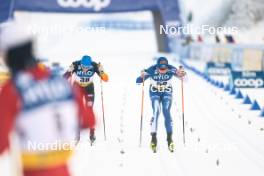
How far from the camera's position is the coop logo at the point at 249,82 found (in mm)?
18703

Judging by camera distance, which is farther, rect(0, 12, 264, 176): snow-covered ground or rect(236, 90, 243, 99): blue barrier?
rect(236, 90, 243, 99): blue barrier

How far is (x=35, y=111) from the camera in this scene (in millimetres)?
3764

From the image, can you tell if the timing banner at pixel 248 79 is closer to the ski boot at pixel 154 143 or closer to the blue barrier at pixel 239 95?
the blue barrier at pixel 239 95

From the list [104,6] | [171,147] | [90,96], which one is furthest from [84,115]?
[104,6]

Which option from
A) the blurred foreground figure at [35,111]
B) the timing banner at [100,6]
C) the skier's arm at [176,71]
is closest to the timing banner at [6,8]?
the timing banner at [100,6]

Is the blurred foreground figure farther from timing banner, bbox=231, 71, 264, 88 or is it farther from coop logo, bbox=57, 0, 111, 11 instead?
coop logo, bbox=57, 0, 111, 11

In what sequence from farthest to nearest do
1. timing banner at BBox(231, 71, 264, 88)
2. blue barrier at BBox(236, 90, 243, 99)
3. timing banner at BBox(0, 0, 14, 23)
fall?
timing banner at BBox(0, 0, 14, 23) < timing banner at BBox(231, 71, 264, 88) < blue barrier at BBox(236, 90, 243, 99)

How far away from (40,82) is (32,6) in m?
31.1

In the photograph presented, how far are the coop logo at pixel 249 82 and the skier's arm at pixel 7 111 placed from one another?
1547cm

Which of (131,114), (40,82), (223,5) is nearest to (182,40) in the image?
(223,5)

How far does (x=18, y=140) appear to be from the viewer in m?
3.82

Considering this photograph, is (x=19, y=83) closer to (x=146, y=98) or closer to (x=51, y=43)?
(x=146, y=98)

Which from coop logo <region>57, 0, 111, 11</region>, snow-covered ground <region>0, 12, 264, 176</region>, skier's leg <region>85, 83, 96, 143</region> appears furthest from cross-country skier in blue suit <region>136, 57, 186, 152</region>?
coop logo <region>57, 0, 111, 11</region>

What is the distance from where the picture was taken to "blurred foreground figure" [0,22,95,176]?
3678 millimetres
